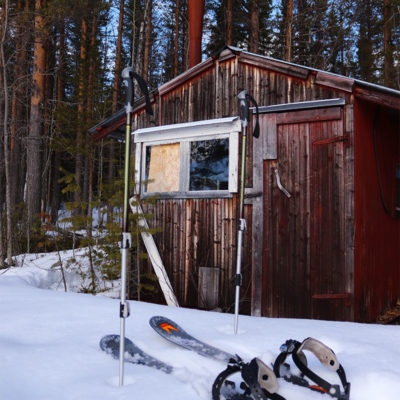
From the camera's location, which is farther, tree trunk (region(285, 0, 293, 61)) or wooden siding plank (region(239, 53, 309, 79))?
tree trunk (region(285, 0, 293, 61))

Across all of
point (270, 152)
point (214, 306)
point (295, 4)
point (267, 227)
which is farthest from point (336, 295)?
point (295, 4)

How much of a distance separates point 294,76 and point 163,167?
299 centimetres

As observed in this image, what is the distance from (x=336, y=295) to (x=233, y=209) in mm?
2199

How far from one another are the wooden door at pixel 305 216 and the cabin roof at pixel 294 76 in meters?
0.43

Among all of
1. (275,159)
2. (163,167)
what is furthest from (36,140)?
(275,159)

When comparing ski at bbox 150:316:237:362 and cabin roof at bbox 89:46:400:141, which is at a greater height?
cabin roof at bbox 89:46:400:141

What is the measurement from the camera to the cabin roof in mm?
5840

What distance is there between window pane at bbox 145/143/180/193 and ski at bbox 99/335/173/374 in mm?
4489

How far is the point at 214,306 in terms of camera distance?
692 centimetres

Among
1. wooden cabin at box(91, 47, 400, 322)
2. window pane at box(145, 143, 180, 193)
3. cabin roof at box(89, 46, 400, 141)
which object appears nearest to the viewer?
cabin roof at box(89, 46, 400, 141)

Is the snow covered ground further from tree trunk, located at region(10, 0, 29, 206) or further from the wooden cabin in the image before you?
tree trunk, located at region(10, 0, 29, 206)

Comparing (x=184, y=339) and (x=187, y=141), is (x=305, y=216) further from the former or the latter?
(x=184, y=339)

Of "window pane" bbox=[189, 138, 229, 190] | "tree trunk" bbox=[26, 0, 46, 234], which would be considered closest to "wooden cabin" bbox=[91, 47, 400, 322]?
"window pane" bbox=[189, 138, 229, 190]

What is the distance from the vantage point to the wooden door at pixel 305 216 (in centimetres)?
614
